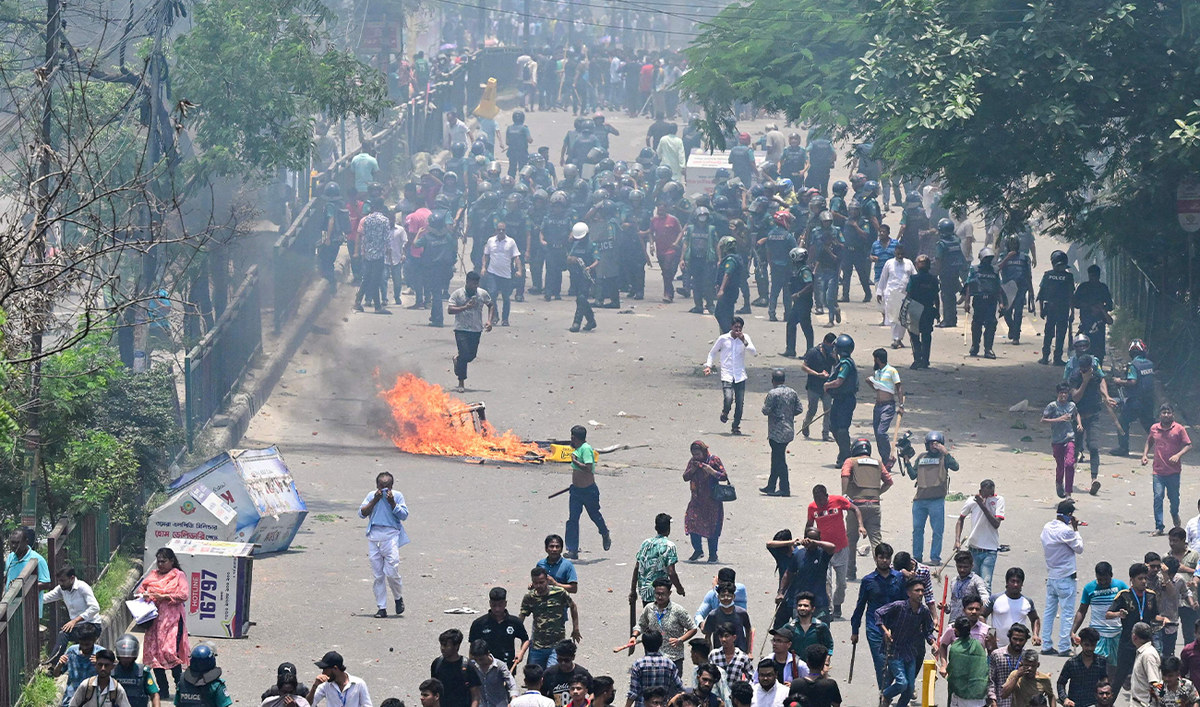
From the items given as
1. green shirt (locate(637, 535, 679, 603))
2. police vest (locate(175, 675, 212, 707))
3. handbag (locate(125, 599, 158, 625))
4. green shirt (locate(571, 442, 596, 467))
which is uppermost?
green shirt (locate(571, 442, 596, 467))

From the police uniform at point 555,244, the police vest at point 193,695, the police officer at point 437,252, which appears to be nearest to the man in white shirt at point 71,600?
the police vest at point 193,695

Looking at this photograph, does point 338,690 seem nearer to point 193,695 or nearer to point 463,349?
point 193,695

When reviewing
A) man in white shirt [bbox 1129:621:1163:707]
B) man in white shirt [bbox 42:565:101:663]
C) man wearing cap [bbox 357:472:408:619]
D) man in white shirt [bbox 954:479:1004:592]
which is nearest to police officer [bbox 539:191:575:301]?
man wearing cap [bbox 357:472:408:619]

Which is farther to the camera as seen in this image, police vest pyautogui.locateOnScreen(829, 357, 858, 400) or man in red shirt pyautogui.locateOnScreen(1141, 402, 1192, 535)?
police vest pyautogui.locateOnScreen(829, 357, 858, 400)

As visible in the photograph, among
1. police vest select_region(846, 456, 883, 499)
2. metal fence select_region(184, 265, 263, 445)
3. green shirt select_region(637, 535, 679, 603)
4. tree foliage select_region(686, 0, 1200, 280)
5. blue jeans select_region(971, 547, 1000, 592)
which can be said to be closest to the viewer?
green shirt select_region(637, 535, 679, 603)

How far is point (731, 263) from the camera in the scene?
2331cm

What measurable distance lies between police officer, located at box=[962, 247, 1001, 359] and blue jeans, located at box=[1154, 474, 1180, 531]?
6620mm

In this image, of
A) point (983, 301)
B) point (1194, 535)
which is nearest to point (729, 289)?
point (983, 301)

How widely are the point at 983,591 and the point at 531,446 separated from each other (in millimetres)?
8108

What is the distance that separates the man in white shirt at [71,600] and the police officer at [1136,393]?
37.9 feet

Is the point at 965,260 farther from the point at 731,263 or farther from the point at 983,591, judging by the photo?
the point at 983,591

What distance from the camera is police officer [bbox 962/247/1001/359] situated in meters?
22.8

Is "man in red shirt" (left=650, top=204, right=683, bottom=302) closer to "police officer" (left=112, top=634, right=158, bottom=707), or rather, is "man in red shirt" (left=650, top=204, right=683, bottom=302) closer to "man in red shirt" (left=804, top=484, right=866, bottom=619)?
"man in red shirt" (left=804, top=484, right=866, bottom=619)

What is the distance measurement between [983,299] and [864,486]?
9232mm
